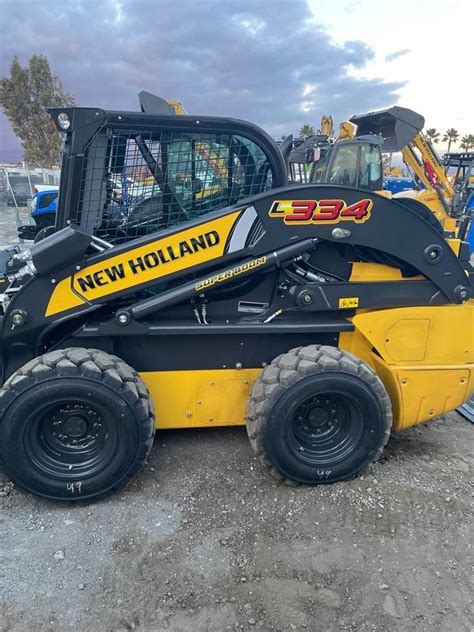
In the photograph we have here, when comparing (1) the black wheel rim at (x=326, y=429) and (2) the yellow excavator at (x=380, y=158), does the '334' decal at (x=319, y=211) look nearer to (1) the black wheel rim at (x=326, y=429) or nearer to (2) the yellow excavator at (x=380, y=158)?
(1) the black wheel rim at (x=326, y=429)

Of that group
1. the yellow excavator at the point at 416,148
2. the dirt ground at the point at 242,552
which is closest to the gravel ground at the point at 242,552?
the dirt ground at the point at 242,552

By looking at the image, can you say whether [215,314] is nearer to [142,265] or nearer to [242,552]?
[142,265]

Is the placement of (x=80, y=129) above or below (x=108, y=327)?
above

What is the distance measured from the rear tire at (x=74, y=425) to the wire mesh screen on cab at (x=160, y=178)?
3.08 feet

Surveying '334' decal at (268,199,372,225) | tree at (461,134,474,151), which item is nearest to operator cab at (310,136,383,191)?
'334' decal at (268,199,372,225)

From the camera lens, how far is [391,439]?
3881 mm

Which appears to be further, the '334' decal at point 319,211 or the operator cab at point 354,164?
the operator cab at point 354,164

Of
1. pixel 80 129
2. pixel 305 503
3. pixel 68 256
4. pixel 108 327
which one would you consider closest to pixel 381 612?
pixel 305 503

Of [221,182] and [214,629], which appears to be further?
[221,182]

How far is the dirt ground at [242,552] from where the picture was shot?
2348mm

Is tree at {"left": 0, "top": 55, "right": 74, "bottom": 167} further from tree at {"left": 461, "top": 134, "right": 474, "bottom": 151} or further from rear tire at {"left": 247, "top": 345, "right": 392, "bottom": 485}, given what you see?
tree at {"left": 461, "top": 134, "right": 474, "bottom": 151}

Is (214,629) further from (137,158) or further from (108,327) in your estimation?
(137,158)

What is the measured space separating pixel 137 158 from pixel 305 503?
251cm

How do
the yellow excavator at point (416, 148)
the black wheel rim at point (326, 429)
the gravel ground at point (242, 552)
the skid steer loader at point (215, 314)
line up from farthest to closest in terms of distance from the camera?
the yellow excavator at point (416, 148), the black wheel rim at point (326, 429), the skid steer loader at point (215, 314), the gravel ground at point (242, 552)
